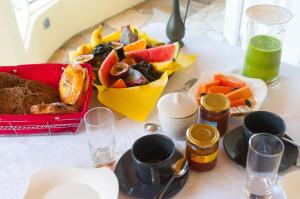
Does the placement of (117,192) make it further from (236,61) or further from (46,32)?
(46,32)

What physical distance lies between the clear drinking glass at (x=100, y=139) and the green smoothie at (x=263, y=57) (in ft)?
1.54

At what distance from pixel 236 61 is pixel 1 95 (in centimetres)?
76

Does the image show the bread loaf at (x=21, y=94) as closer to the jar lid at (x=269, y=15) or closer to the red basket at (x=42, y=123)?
the red basket at (x=42, y=123)

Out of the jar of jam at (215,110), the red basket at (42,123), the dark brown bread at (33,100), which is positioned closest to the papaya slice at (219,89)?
the jar of jam at (215,110)

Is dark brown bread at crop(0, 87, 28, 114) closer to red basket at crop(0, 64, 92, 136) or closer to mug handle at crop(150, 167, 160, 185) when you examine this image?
red basket at crop(0, 64, 92, 136)

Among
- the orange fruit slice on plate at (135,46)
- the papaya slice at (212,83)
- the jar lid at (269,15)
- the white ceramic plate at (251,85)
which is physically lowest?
the white ceramic plate at (251,85)

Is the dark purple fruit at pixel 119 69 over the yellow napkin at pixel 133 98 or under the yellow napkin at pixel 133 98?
over

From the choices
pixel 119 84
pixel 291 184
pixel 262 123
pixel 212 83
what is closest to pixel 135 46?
pixel 119 84

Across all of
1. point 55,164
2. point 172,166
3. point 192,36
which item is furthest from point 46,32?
point 172,166

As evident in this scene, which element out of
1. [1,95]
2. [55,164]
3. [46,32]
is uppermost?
[1,95]

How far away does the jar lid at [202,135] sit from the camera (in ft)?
2.78

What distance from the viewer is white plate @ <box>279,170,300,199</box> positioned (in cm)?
83

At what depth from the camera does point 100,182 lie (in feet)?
2.80

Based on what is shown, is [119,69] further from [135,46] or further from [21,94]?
[21,94]
